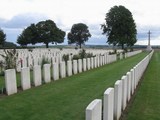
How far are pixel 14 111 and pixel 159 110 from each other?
395 centimetres

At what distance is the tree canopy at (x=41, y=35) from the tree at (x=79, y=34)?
1872cm

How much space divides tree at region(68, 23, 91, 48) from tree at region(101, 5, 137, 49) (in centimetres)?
2688

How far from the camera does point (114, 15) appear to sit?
73.7 m

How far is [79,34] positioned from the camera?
102 m

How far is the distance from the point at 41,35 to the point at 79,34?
22.7m

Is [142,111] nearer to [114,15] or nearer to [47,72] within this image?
[47,72]

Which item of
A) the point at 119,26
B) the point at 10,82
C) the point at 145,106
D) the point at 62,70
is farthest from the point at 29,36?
the point at 145,106

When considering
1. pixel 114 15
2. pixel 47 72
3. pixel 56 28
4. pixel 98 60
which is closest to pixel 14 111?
pixel 47 72

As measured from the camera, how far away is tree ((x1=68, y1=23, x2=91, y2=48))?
10181cm

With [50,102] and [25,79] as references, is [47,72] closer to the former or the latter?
[25,79]

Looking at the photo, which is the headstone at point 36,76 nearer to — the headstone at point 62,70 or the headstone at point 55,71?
the headstone at point 55,71

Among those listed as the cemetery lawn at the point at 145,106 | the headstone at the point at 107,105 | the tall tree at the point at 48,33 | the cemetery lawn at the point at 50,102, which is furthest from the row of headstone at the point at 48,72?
the tall tree at the point at 48,33

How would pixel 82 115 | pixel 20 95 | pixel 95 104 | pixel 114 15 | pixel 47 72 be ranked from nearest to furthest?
pixel 95 104
pixel 82 115
pixel 20 95
pixel 47 72
pixel 114 15

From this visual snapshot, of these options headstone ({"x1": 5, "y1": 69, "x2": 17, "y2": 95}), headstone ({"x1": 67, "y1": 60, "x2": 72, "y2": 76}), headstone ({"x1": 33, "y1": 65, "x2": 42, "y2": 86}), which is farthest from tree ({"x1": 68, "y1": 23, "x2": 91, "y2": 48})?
headstone ({"x1": 5, "y1": 69, "x2": 17, "y2": 95})
